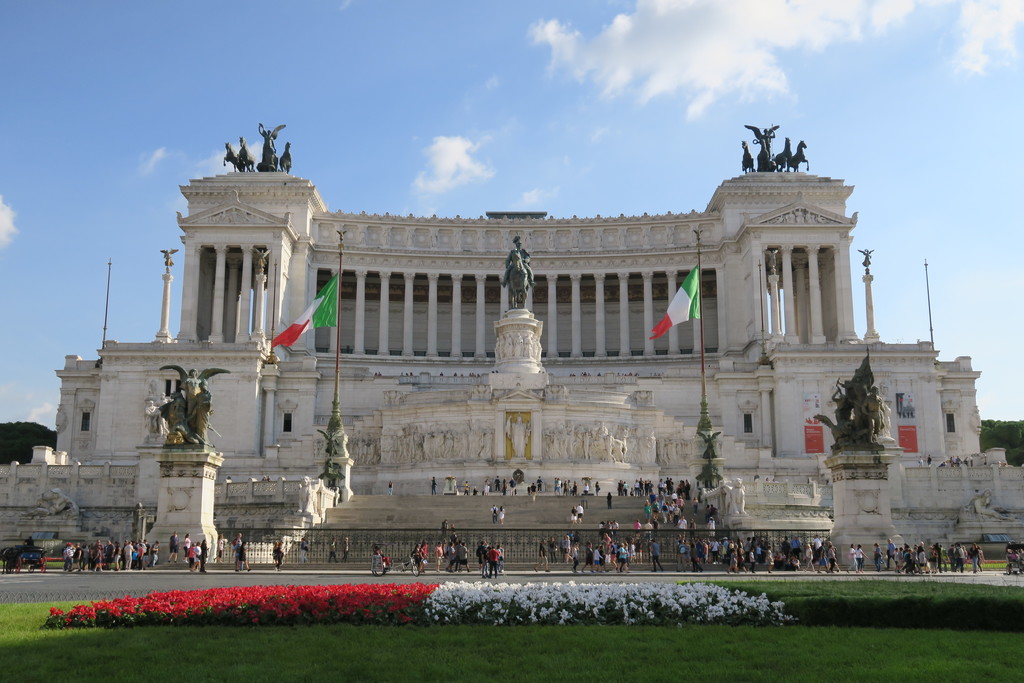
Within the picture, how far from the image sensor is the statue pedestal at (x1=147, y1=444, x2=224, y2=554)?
34312 mm

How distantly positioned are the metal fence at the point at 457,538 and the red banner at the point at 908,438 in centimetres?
3852

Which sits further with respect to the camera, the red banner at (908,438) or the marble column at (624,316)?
the marble column at (624,316)

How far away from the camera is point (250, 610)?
719 inches

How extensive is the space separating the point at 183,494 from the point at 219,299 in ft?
181

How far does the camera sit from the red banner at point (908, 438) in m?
72.7

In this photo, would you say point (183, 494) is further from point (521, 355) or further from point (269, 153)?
point (269, 153)

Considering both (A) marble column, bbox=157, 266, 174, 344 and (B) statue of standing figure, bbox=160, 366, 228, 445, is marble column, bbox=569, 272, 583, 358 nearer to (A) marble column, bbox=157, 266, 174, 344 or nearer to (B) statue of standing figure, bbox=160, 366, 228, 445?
(A) marble column, bbox=157, 266, 174, 344

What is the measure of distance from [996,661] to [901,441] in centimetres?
6184

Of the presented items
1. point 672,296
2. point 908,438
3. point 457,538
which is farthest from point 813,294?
point 457,538

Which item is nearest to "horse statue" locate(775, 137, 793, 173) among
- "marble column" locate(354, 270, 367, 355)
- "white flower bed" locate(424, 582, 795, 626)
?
"marble column" locate(354, 270, 367, 355)

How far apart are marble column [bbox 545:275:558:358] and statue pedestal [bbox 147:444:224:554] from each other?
62.3 metres

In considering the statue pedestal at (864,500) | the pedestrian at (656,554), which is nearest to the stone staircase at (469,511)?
the pedestrian at (656,554)

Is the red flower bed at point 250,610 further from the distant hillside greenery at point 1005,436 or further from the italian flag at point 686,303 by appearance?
the distant hillside greenery at point 1005,436

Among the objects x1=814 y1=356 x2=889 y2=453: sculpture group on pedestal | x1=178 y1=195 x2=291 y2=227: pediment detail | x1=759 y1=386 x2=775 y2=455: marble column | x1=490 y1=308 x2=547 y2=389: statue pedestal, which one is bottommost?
x1=814 y1=356 x2=889 y2=453: sculpture group on pedestal
